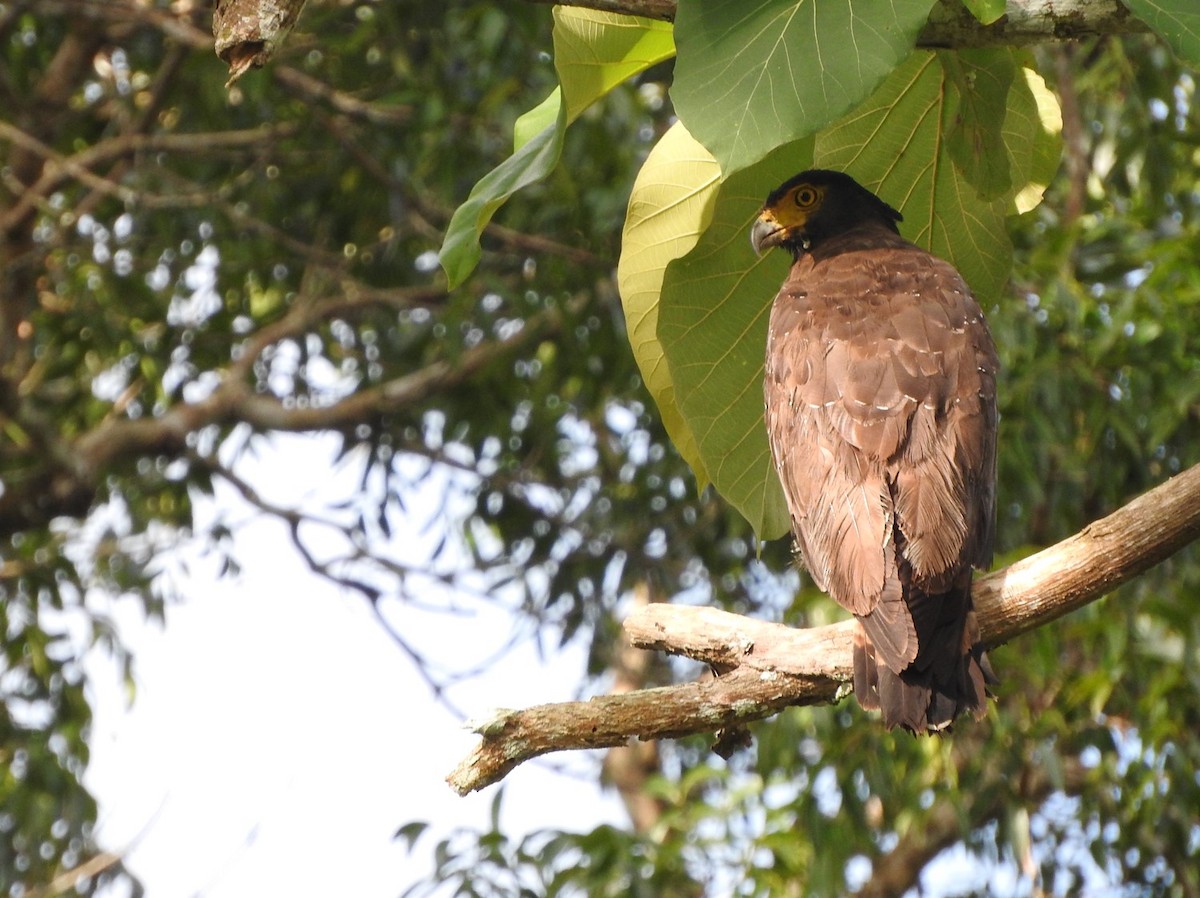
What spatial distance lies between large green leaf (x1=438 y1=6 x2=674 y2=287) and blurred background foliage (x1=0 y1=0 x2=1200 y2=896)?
3189 mm

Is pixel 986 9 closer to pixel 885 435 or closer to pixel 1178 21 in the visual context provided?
pixel 1178 21

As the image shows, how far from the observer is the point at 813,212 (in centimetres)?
341

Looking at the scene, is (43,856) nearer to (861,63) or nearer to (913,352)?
(913,352)

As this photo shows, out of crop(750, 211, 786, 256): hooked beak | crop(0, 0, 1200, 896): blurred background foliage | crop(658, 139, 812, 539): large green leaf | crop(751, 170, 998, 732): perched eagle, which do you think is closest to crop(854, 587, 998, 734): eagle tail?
crop(751, 170, 998, 732): perched eagle

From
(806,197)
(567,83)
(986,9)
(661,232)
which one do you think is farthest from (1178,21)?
(806,197)

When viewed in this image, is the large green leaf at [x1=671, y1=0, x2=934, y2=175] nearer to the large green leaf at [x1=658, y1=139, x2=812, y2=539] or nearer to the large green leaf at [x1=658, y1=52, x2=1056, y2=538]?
the large green leaf at [x1=658, y1=52, x2=1056, y2=538]

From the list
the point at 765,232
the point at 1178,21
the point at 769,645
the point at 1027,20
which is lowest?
the point at 769,645

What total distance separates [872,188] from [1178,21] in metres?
1.17


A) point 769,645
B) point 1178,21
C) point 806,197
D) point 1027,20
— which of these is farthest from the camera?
point 806,197

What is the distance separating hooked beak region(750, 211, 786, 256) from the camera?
10.6 ft

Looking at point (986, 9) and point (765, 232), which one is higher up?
point (765, 232)

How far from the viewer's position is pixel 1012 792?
18.8 feet

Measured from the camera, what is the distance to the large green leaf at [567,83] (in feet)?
7.97

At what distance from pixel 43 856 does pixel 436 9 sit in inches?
193
